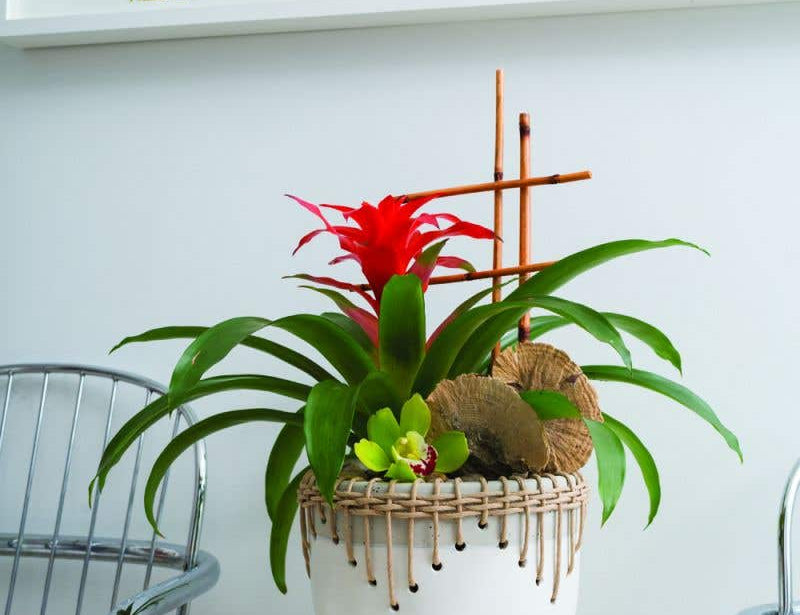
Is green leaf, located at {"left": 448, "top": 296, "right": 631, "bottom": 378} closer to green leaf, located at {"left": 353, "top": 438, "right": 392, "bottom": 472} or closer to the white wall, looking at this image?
green leaf, located at {"left": 353, "top": 438, "right": 392, "bottom": 472}

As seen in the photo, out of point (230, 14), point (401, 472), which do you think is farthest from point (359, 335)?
point (230, 14)

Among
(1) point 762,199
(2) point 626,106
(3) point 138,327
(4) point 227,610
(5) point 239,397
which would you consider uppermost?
(2) point 626,106

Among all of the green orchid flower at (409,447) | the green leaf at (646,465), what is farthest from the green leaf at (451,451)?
the green leaf at (646,465)

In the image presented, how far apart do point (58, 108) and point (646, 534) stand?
3.91 feet

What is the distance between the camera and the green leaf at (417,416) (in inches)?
31.9

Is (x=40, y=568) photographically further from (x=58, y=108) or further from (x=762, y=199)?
(x=762, y=199)

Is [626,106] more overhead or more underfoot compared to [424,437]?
more overhead

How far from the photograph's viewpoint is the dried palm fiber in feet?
2.61

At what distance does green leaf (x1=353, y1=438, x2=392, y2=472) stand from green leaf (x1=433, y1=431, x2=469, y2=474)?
0.15 ft

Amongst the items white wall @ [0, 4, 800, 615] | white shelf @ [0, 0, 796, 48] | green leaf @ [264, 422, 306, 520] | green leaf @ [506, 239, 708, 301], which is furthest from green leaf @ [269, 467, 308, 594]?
white shelf @ [0, 0, 796, 48]

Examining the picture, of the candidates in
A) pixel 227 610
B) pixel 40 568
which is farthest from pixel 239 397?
pixel 40 568

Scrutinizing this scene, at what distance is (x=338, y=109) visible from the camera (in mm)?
1461

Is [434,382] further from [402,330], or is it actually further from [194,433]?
[194,433]

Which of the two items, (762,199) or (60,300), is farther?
(60,300)
